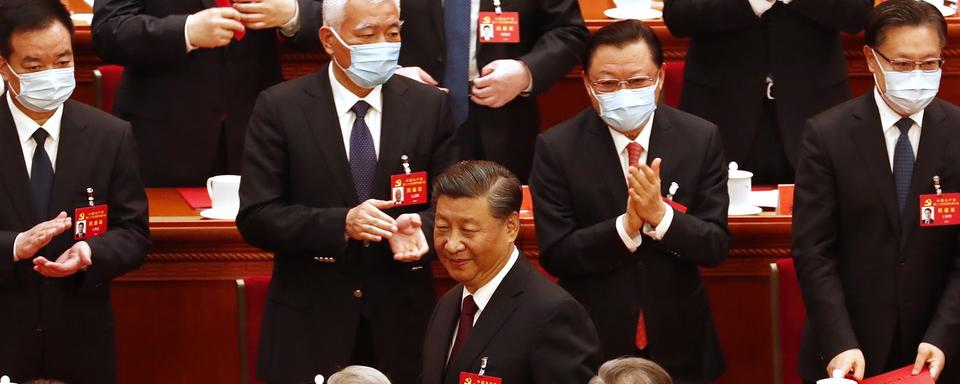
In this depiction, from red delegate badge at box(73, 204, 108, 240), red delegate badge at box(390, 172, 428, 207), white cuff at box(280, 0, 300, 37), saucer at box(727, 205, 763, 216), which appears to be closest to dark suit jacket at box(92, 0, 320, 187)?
white cuff at box(280, 0, 300, 37)

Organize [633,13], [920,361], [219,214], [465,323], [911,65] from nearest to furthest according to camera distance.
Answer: [465,323] < [920,361] < [911,65] < [219,214] < [633,13]

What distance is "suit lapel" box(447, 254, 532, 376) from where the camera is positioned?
9.94ft

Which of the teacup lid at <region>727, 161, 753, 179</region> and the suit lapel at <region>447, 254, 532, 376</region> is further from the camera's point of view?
the teacup lid at <region>727, 161, 753, 179</region>

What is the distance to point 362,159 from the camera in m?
3.70

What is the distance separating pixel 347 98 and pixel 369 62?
105 mm

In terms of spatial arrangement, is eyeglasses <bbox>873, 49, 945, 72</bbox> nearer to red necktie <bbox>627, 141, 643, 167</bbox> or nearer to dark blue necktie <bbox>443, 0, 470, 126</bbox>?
red necktie <bbox>627, 141, 643, 167</bbox>

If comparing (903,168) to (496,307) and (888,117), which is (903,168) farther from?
(496,307)

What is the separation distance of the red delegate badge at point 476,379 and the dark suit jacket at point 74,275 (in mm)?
1014

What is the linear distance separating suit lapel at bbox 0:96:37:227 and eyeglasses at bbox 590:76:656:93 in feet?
4.25

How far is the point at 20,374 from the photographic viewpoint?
3.68 metres

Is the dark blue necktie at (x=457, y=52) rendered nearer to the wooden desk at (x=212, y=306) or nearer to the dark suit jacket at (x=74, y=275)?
the wooden desk at (x=212, y=306)

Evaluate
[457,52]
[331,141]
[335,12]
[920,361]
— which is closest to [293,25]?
[457,52]

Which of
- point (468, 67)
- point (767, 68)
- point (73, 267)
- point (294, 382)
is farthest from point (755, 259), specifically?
point (73, 267)

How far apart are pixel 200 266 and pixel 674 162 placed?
1303 mm
